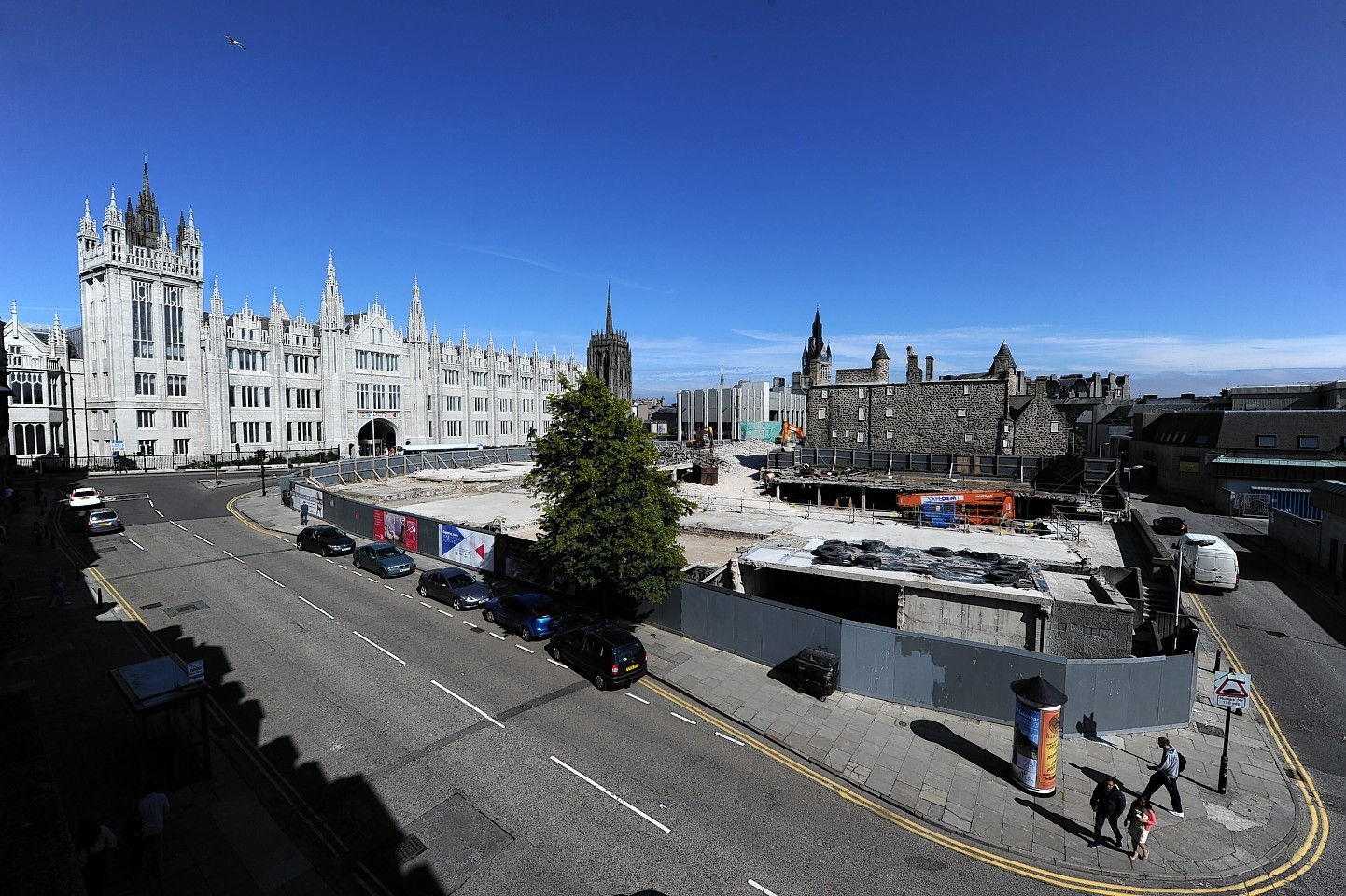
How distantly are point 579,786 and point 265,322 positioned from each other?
8029 cm

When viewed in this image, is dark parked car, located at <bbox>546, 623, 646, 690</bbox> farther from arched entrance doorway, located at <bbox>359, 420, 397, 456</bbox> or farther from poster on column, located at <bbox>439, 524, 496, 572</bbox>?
arched entrance doorway, located at <bbox>359, 420, 397, 456</bbox>

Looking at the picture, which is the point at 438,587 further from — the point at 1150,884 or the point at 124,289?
the point at 124,289

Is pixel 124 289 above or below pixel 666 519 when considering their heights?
above

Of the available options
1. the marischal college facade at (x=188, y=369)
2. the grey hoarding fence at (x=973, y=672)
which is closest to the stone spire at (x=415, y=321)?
the marischal college facade at (x=188, y=369)

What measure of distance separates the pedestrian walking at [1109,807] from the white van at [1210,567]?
74.0ft

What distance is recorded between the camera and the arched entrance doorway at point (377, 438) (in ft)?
273

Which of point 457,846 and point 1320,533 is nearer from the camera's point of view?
point 457,846

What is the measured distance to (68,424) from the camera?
65.1 m

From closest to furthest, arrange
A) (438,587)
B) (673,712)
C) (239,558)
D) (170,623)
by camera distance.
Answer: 1. (673,712)
2. (170,623)
3. (438,587)
4. (239,558)

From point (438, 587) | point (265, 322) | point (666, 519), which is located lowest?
point (438, 587)

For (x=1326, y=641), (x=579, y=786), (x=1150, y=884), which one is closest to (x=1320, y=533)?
(x=1326, y=641)

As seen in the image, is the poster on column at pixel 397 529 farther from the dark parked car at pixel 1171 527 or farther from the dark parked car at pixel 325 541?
the dark parked car at pixel 1171 527

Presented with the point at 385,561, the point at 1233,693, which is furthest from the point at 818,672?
the point at 385,561

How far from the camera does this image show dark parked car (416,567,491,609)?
2470 cm
